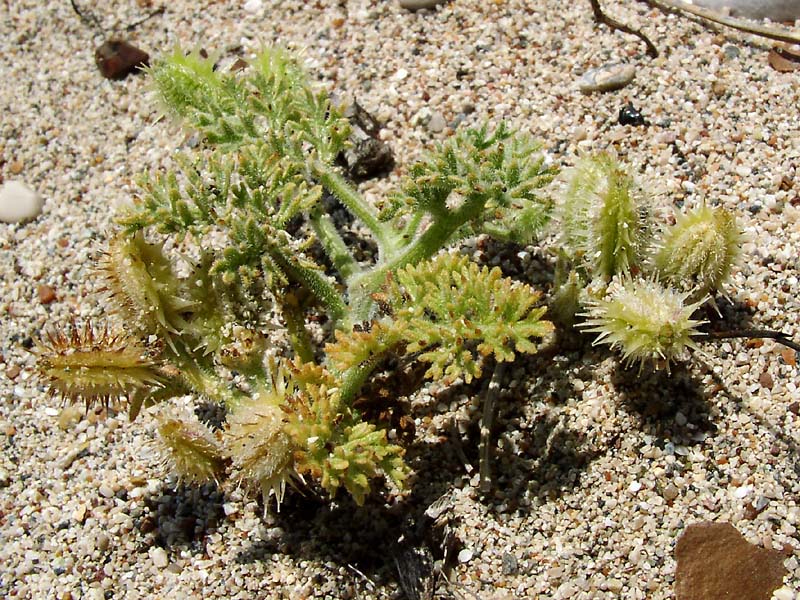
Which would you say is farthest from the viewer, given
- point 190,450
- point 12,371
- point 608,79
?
point 608,79

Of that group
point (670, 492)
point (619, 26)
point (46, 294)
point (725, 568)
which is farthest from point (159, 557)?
point (619, 26)

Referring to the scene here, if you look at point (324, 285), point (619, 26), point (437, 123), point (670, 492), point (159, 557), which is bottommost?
point (159, 557)

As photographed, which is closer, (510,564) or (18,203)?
(510,564)

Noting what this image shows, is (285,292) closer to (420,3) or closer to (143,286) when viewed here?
(143,286)

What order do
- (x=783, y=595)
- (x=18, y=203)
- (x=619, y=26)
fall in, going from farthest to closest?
1. (x=18, y=203)
2. (x=619, y=26)
3. (x=783, y=595)

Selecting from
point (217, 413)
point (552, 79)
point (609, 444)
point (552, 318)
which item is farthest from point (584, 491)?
point (552, 79)

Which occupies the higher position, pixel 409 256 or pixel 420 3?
pixel 420 3

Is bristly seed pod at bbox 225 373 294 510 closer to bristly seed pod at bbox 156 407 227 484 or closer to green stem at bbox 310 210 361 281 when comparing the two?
bristly seed pod at bbox 156 407 227 484
